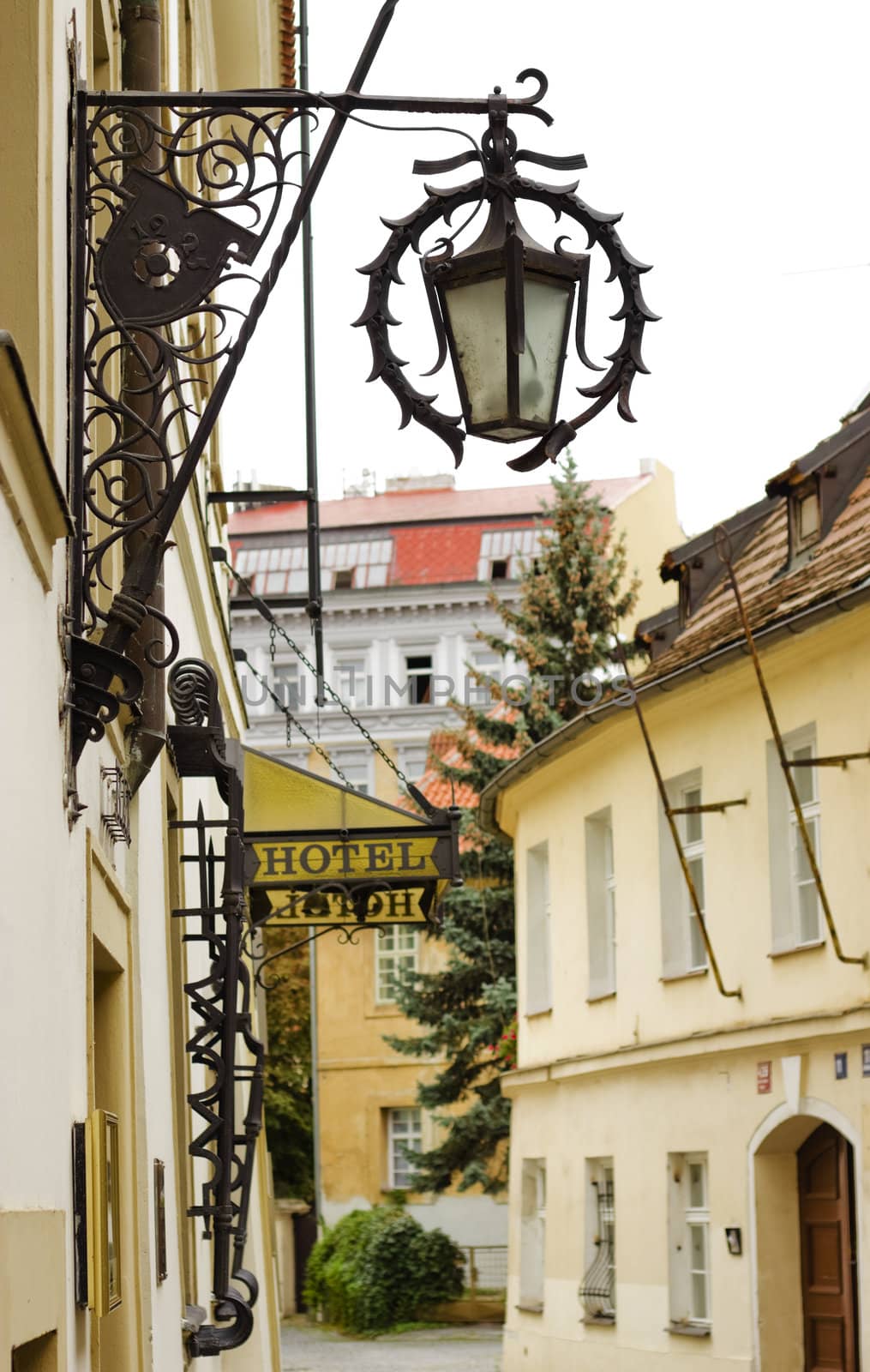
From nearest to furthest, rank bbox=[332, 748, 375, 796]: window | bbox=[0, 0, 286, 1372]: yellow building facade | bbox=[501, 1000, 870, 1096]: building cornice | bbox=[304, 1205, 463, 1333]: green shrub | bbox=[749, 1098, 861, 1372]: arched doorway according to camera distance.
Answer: bbox=[0, 0, 286, 1372]: yellow building facade < bbox=[501, 1000, 870, 1096]: building cornice < bbox=[749, 1098, 861, 1372]: arched doorway < bbox=[304, 1205, 463, 1333]: green shrub < bbox=[332, 748, 375, 796]: window

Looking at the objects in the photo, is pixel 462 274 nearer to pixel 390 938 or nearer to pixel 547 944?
pixel 547 944

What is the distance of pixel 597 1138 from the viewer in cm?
2195

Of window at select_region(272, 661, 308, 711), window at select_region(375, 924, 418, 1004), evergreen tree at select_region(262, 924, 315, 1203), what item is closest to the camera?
window at select_region(375, 924, 418, 1004)

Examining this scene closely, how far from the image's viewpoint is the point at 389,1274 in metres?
38.3

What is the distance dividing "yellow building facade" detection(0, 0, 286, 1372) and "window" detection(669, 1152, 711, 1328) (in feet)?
39.4

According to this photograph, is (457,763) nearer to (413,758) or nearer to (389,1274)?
(389,1274)

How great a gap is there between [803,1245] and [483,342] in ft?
45.4

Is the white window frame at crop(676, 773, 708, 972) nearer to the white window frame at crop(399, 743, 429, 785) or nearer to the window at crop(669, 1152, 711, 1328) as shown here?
the window at crop(669, 1152, 711, 1328)

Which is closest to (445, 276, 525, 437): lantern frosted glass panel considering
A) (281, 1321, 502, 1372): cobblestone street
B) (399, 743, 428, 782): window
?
(281, 1321, 502, 1372): cobblestone street

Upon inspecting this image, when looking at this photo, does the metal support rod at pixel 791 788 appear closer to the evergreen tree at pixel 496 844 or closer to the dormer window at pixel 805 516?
the dormer window at pixel 805 516

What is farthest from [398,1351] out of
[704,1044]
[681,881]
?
[704,1044]

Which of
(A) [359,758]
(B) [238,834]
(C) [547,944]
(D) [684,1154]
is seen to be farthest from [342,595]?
(B) [238,834]

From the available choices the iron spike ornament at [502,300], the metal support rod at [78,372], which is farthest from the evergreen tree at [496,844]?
the metal support rod at [78,372]

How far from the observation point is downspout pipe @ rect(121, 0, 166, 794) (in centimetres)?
632
